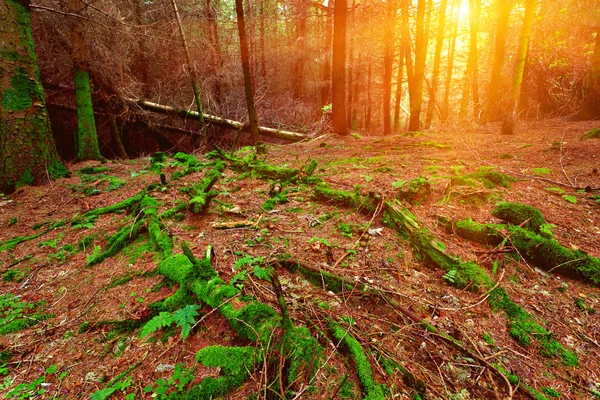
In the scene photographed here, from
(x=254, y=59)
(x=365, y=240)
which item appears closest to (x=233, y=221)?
(x=365, y=240)

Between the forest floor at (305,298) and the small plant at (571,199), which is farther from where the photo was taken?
the small plant at (571,199)

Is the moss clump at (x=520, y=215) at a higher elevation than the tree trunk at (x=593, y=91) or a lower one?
lower

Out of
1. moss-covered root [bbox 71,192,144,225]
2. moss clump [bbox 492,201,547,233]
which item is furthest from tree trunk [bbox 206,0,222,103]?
moss clump [bbox 492,201,547,233]

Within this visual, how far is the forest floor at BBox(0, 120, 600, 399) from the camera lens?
1.75 metres

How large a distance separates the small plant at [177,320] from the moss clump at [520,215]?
3702 millimetres

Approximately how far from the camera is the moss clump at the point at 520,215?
3.26m

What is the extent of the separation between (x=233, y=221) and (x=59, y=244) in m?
2.22

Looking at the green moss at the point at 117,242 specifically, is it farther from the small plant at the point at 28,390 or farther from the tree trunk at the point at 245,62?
the tree trunk at the point at 245,62

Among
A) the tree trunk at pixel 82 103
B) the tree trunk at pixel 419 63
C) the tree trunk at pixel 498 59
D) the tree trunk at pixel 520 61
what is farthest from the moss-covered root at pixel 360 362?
the tree trunk at pixel 498 59

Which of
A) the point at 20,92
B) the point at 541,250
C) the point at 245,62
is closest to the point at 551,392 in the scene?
the point at 541,250

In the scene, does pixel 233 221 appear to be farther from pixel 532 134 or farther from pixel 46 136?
pixel 532 134

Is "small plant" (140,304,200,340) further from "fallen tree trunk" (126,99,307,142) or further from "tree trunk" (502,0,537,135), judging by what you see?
"fallen tree trunk" (126,99,307,142)

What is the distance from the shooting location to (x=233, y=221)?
374cm

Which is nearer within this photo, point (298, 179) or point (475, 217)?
point (475, 217)
